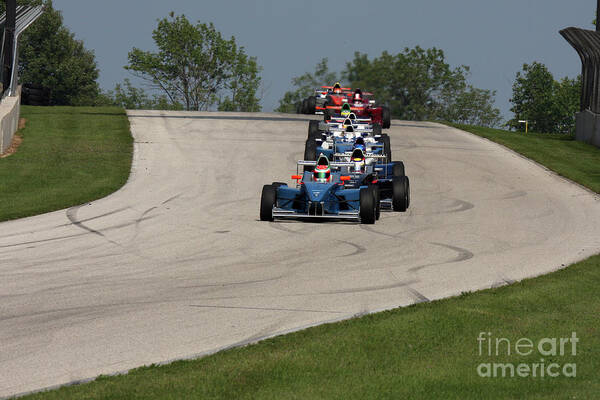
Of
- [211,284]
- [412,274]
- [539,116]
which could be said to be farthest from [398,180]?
[539,116]

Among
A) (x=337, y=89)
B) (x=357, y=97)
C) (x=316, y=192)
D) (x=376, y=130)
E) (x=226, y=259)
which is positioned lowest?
(x=226, y=259)

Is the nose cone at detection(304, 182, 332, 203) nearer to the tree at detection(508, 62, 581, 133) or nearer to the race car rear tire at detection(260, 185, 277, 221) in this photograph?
the race car rear tire at detection(260, 185, 277, 221)

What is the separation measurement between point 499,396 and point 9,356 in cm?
434

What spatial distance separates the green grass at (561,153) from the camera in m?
27.6

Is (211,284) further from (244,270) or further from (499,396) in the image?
(499,396)

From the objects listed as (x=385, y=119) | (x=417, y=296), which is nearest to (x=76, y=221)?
(x=417, y=296)

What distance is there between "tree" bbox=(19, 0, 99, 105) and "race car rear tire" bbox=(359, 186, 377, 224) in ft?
217

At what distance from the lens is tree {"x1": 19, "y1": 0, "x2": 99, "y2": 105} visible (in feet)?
258

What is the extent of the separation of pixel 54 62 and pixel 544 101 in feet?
171

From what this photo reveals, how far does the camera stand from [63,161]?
27.2 m

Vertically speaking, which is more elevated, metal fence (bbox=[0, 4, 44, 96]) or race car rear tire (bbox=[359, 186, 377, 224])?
metal fence (bbox=[0, 4, 44, 96])

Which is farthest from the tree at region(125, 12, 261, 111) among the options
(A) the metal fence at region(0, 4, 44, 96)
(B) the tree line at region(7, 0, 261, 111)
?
(A) the metal fence at region(0, 4, 44, 96)

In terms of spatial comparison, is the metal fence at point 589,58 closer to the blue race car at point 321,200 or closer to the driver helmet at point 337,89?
the driver helmet at point 337,89

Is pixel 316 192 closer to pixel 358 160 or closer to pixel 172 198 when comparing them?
pixel 358 160
